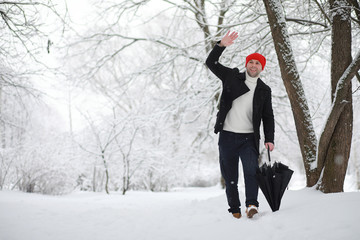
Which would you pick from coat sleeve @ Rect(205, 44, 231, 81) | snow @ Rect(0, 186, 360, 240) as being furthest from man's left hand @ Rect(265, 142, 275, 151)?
coat sleeve @ Rect(205, 44, 231, 81)

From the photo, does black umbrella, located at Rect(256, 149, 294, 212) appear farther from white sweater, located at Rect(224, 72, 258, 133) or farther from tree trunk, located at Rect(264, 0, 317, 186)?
tree trunk, located at Rect(264, 0, 317, 186)

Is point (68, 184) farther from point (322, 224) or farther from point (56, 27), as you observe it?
point (322, 224)

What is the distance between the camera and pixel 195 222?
2.67 m

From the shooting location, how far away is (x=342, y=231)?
62.8 inches

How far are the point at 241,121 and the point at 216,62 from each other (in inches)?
24.3

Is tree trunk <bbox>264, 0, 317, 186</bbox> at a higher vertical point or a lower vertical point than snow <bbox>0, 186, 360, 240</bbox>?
higher

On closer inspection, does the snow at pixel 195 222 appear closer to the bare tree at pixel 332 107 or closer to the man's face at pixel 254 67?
the bare tree at pixel 332 107

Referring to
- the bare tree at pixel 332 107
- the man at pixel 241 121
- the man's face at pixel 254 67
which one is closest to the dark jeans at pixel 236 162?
the man at pixel 241 121

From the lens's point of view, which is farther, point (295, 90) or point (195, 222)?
point (295, 90)

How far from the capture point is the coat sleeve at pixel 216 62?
2.54m

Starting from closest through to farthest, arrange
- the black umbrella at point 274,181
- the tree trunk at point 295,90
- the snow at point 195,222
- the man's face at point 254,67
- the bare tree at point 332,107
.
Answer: the snow at point 195,222 → the black umbrella at point 274,181 → the man's face at point 254,67 → the bare tree at point 332,107 → the tree trunk at point 295,90

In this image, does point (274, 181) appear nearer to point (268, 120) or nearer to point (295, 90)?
point (268, 120)

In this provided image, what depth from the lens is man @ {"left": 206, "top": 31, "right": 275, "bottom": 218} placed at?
2486mm

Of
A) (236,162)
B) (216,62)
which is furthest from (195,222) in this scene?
(216,62)
